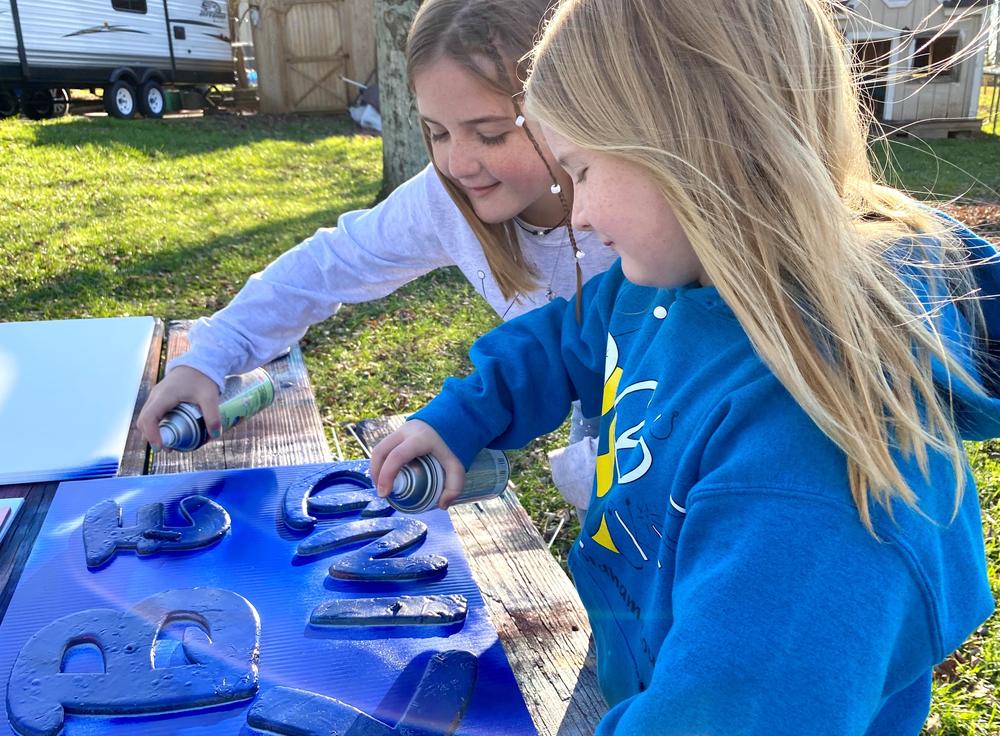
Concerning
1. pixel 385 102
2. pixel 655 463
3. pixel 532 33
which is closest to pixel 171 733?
pixel 655 463

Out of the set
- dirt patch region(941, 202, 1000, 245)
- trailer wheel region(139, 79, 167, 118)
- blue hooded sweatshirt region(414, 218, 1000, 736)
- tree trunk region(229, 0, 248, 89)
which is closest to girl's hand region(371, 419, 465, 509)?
blue hooded sweatshirt region(414, 218, 1000, 736)

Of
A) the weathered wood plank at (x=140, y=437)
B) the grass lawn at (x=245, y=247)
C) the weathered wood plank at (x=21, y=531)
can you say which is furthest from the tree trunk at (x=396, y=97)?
the weathered wood plank at (x=21, y=531)

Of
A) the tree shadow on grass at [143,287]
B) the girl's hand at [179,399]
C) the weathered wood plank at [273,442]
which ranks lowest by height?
the tree shadow on grass at [143,287]

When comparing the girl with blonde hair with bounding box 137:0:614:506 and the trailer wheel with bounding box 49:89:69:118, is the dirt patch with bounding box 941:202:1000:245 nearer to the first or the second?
the girl with blonde hair with bounding box 137:0:614:506

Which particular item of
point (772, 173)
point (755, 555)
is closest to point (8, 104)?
point (772, 173)

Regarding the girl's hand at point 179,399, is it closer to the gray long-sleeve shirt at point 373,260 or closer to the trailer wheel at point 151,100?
the gray long-sleeve shirt at point 373,260

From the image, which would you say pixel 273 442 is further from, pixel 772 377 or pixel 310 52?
pixel 310 52

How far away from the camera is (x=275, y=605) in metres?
1.36

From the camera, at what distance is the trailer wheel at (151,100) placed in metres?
12.0

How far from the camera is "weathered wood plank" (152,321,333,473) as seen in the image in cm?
183

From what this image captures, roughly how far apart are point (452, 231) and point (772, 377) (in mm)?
1283

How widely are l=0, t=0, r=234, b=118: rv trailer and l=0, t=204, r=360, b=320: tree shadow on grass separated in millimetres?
6766

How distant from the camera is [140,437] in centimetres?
190

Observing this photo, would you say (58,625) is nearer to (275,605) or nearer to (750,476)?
(275,605)
